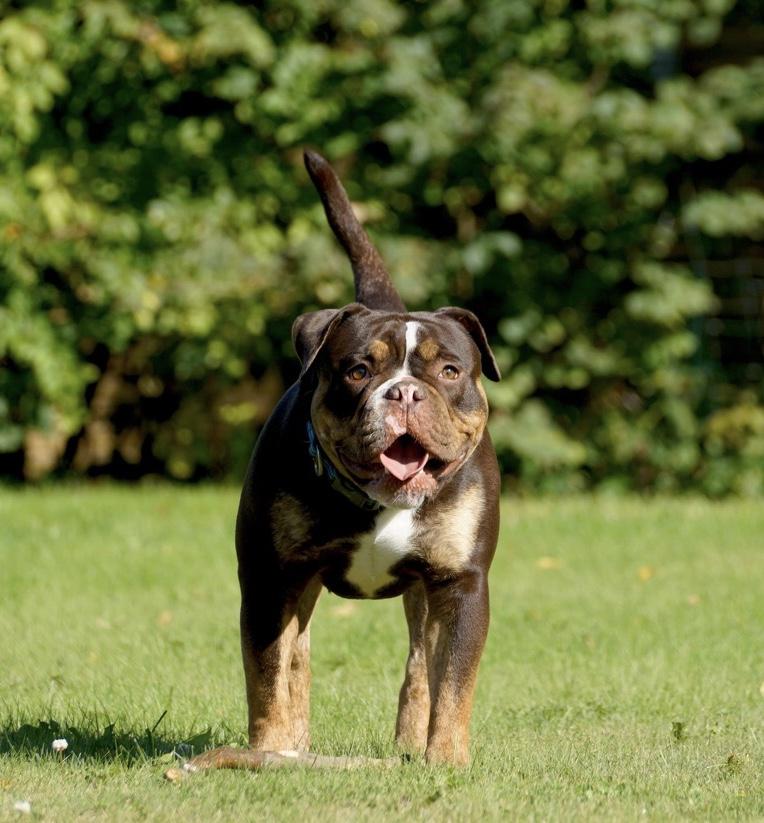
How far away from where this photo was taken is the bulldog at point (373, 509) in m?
4.65

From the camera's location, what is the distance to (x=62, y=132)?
12570 millimetres

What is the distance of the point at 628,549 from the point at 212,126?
5.01 meters

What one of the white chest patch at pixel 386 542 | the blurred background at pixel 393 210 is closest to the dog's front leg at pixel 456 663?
the white chest patch at pixel 386 542

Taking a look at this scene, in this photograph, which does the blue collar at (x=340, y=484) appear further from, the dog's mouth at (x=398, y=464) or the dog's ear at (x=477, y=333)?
the dog's ear at (x=477, y=333)

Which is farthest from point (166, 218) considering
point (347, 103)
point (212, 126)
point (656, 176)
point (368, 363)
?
point (368, 363)

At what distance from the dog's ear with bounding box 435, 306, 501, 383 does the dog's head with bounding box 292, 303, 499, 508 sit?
0.05 m

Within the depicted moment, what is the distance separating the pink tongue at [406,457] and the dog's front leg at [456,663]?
418 millimetres

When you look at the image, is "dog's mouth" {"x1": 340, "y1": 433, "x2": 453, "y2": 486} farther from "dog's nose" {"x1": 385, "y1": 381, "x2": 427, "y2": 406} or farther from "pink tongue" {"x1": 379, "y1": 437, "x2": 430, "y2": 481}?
"dog's nose" {"x1": 385, "y1": 381, "x2": 427, "y2": 406}

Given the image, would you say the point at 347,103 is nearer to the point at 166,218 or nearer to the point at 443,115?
the point at 443,115

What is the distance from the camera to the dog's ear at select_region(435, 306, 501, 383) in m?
5.08

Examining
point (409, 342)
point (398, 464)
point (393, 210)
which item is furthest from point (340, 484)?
point (393, 210)

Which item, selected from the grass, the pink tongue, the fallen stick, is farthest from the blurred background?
the fallen stick

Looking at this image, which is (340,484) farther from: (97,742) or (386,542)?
(97,742)

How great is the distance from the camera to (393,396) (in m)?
4.59
